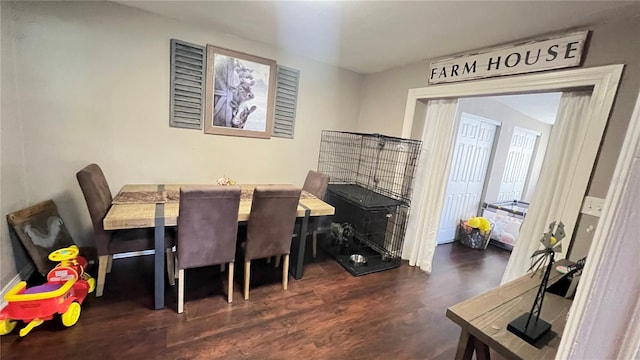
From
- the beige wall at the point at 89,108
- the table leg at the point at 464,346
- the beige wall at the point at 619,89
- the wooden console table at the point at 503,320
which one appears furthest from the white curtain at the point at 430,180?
the beige wall at the point at 89,108

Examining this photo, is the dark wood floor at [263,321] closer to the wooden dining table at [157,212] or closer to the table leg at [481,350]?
the wooden dining table at [157,212]

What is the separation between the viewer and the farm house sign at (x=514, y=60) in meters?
1.83

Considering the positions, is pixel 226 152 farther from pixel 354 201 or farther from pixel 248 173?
pixel 354 201

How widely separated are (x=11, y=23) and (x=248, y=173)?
7.15 ft

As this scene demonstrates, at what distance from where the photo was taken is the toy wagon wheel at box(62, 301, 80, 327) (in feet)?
5.53

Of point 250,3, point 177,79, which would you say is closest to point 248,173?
point 177,79

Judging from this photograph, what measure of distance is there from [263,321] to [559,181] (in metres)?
2.59

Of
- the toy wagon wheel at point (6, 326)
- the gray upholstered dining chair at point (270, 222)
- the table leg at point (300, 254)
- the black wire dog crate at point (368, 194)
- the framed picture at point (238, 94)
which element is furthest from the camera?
the black wire dog crate at point (368, 194)

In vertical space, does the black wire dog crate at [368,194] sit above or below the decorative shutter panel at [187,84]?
below

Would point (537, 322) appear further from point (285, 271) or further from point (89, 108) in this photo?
point (89, 108)

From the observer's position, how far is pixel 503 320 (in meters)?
1.14

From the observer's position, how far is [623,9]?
1.55 meters

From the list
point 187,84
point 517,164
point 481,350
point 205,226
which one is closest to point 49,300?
point 205,226

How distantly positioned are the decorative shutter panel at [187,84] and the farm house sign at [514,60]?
2469mm
